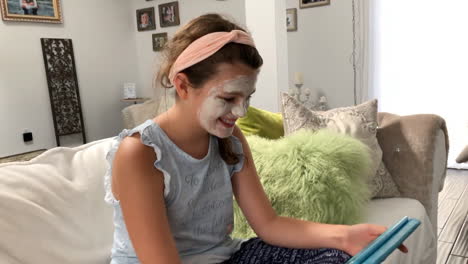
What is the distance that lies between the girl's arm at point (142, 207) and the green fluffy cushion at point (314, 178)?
0.54m

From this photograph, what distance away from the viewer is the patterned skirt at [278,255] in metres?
0.88

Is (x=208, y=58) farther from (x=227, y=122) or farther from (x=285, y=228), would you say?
(x=285, y=228)

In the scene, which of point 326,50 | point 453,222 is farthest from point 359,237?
point 326,50

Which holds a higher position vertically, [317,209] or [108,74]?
[108,74]

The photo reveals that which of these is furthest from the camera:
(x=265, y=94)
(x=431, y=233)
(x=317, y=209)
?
(x=265, y=94)

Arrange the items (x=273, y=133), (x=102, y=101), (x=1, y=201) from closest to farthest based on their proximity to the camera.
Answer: (x=1, y=201) < (x=273, y=133) < (x=102, y=101)

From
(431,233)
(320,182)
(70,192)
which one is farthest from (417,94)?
(70,192)

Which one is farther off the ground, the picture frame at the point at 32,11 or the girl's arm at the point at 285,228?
the picture frame at the point at 32,11

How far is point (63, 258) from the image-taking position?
975 millimetres

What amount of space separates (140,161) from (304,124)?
0.98 metres

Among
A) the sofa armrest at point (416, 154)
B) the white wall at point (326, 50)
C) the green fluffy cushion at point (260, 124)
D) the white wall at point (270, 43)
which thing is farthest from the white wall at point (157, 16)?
the sofa armrest at point (416, 154)

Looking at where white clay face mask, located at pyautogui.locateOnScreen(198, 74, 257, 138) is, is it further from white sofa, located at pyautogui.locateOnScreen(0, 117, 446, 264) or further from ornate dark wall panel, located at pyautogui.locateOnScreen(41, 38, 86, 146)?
ornate dark wall panel, located at pyautogui.locateOnScreen(41, 38, 86, 146)

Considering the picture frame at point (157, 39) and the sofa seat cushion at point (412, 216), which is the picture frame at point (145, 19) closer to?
the picture frame at point (157, 39)

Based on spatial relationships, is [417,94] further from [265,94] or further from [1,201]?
[1,201]
